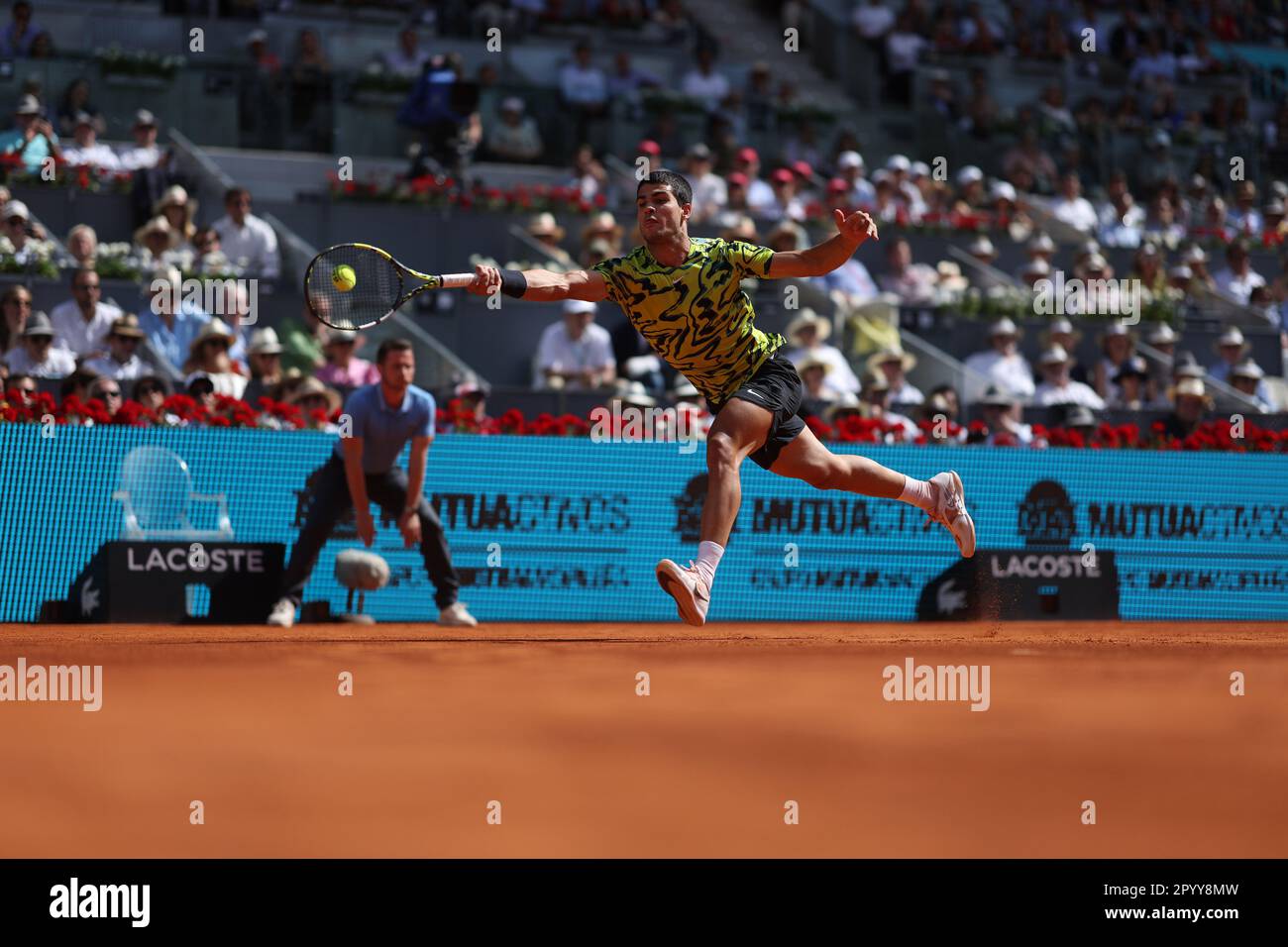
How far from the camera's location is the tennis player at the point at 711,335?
8.84m

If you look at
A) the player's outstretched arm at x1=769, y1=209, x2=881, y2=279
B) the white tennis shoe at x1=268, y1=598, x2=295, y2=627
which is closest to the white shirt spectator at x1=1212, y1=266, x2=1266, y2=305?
the white tennis shoe at x1=268, y1=598, x2=295, y2=627

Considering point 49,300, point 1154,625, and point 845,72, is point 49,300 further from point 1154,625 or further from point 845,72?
point 845,72

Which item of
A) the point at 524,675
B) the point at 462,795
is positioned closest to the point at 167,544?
the point at 524,675

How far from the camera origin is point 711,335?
930 centimetres

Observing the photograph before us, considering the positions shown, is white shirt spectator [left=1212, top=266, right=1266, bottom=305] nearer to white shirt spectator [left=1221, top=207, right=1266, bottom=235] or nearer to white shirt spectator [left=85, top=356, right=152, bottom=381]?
white shirt spectator [left=1221, top=207, right=1266, bottom=235]

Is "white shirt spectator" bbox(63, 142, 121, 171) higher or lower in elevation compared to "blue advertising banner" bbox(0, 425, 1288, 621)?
higher

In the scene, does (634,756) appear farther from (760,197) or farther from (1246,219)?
(1246,219)

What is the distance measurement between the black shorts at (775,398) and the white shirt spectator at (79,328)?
298 inches

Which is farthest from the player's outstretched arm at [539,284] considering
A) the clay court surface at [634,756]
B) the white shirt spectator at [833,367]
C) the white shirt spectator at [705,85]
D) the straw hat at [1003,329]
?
the white shirt spectator at [705,85]

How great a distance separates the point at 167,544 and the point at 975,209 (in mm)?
12887

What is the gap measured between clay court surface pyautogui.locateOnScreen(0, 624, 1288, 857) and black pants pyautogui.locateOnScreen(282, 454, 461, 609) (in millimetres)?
1958

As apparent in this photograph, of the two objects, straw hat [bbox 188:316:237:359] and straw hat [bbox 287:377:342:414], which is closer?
straw hat [bbox 287:377:342:414]

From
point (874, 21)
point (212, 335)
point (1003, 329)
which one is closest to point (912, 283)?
point (1003, 329)

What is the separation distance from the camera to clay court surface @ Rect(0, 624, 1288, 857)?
5664mm
